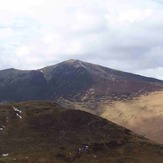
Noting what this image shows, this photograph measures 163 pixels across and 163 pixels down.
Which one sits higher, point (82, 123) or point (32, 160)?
point (82, 123)

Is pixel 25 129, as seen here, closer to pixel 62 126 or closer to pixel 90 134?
pixel 62 126

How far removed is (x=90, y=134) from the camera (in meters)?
179

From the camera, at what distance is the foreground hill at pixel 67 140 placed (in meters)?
155

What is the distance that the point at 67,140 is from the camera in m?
171

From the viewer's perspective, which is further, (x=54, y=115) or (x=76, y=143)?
(x=54, y=115)

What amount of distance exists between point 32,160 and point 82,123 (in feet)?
151

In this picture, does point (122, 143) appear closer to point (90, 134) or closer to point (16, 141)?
point (90, 134)

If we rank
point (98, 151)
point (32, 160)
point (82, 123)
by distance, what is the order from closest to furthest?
point (32, 160) < point (98, 151) < point (82, 123)

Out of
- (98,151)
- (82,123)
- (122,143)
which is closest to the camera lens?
(98,151)

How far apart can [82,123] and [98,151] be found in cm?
2954

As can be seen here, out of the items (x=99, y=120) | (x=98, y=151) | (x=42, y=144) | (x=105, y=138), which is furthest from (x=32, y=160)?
(x=99, y=120)

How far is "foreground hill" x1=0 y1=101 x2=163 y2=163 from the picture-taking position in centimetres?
15475

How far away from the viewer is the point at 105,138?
17688cm

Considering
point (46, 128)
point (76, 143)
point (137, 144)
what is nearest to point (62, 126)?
point (46, 128)
